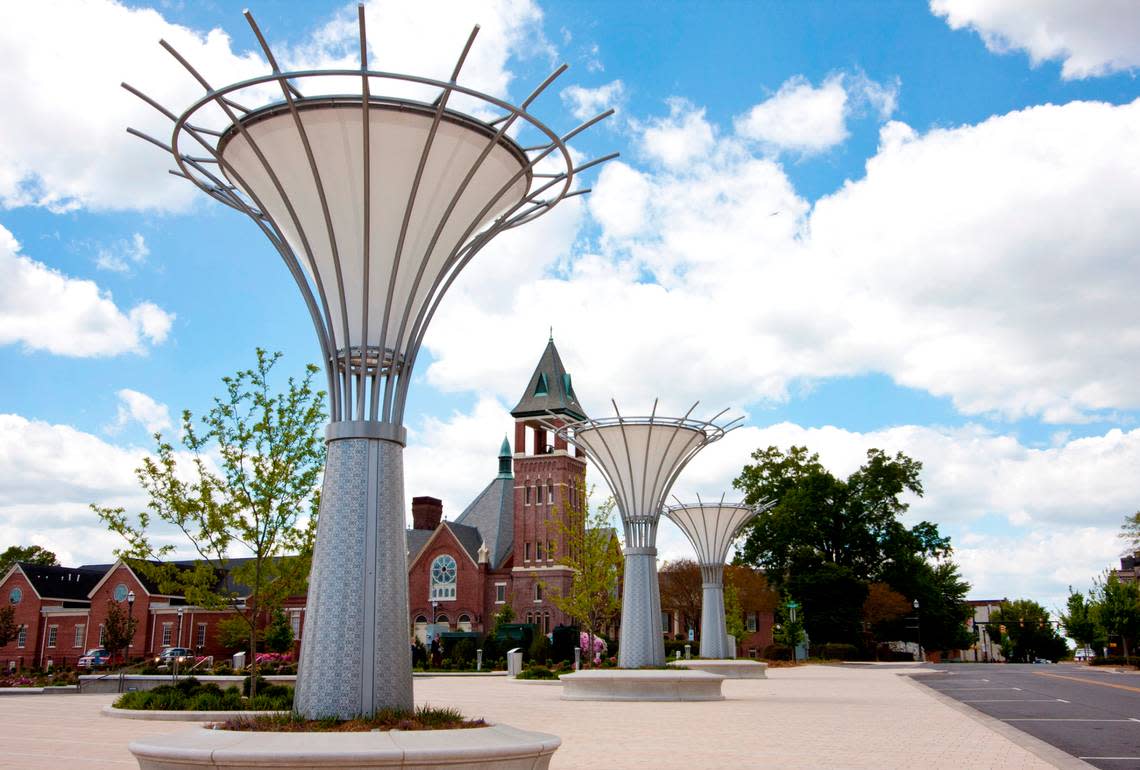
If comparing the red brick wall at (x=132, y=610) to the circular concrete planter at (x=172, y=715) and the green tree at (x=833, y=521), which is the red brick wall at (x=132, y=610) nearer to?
the green tree at (x=833, y=521)

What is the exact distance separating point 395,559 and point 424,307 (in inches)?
104

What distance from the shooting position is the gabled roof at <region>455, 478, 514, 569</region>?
73.9 meters

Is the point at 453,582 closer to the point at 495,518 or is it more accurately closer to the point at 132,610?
the point at 495,518

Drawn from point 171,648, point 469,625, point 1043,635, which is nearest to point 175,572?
point 171,648

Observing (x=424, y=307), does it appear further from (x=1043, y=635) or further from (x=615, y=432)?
(x=1043, y=635)

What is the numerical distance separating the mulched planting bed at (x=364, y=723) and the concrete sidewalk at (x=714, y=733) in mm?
2158

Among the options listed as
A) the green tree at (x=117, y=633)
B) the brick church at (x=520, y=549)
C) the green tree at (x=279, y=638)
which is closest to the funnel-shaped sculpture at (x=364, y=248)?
the green tree at (x=279, y=638)

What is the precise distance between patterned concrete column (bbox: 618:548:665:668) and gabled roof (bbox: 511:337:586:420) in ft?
150

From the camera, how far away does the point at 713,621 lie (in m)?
35.1

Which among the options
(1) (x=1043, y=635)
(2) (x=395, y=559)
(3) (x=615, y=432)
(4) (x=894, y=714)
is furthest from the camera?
(1) (x=1043, y=635)

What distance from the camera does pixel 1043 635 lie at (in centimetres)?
8519

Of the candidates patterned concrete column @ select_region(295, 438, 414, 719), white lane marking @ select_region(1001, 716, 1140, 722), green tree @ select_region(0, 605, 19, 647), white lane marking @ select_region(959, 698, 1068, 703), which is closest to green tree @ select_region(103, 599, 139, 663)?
green tree @ select_region(0, 605, 19, 647)

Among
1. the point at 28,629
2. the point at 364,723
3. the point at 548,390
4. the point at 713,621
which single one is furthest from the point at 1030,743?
the point at 28,629

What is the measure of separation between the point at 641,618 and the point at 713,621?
11638mm
